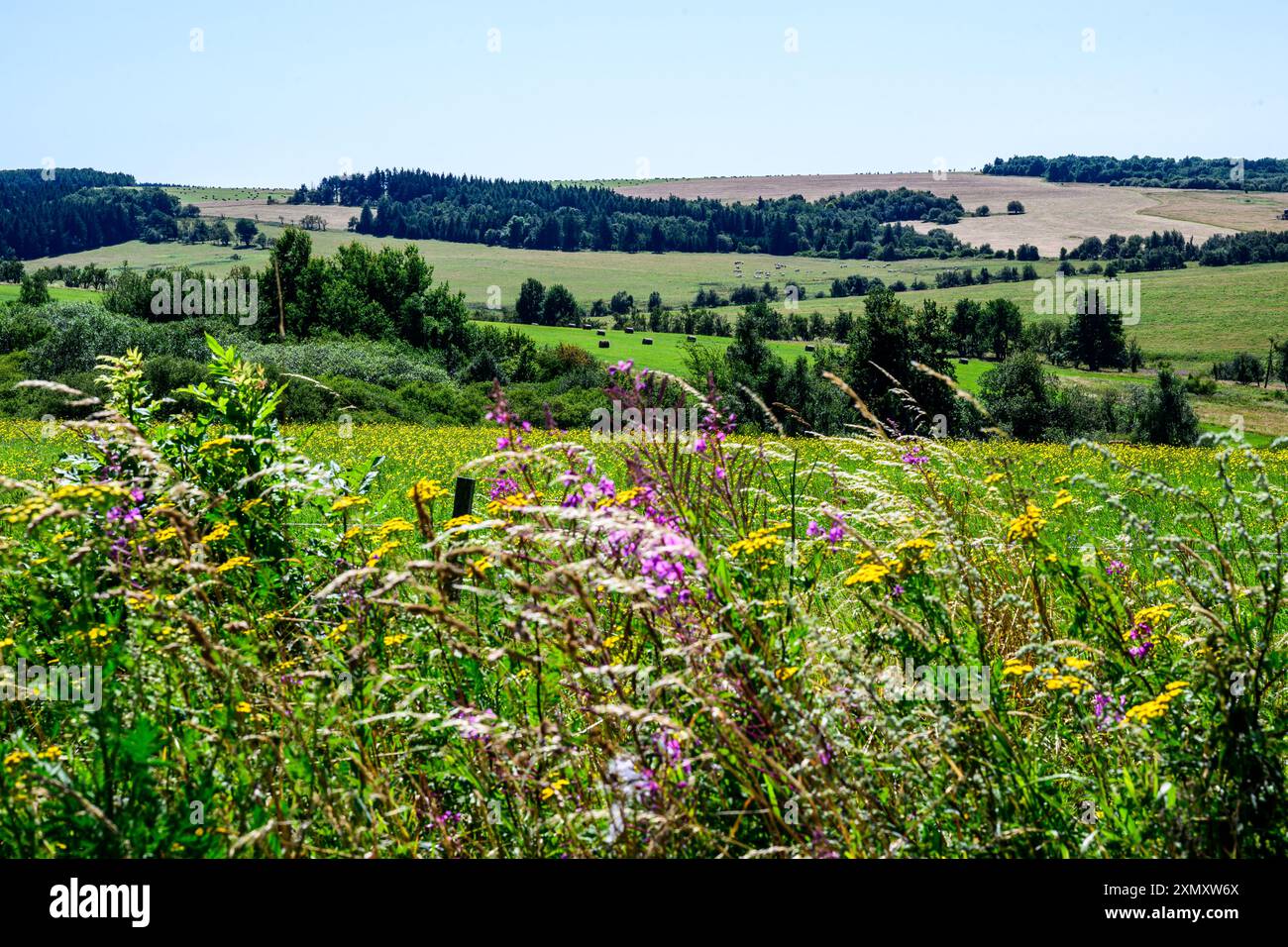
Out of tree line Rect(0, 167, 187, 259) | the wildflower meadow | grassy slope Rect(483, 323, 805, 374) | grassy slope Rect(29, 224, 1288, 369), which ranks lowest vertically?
the wildflower meadow

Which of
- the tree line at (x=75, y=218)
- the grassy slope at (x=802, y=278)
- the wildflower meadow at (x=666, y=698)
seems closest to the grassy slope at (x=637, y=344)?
the grassy slope at (x=802, y=278)

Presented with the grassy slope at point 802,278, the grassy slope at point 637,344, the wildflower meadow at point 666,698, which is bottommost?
the wildflower meadow at point 666,698

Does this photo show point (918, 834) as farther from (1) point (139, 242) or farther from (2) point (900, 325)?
(1) point (139, 242)

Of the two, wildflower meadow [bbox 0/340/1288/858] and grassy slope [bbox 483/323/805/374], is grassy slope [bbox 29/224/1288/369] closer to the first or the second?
grassy slope [bbox 483/323/805/374]

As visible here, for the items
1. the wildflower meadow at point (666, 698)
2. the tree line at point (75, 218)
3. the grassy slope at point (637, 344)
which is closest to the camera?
the wildflower meadow at point (666, 698)

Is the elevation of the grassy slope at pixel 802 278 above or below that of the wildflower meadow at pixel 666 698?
above

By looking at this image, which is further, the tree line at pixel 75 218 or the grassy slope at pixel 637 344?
the tree line at pixel 75 218

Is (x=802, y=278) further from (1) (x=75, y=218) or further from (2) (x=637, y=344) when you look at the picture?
(1) (x=75, y=218)

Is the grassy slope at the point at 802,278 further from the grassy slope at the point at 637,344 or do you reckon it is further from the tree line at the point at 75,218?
the grassy slope at the point at 637,344

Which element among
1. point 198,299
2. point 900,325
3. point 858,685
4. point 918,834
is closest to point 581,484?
point 858,685

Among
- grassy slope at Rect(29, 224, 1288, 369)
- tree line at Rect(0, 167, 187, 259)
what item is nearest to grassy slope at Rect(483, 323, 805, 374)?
grassy slope at Rect(29, 224, 1288, 369)

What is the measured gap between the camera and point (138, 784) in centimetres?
217

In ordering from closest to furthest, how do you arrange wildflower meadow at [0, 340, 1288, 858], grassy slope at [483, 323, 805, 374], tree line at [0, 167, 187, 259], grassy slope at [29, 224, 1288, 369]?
wildflower meadow at [0, 340, 1288, 858] < grassy slope at [483, 323, 805, 374] < grassy slope at [29, 224, 1288, 369] < tree line at [0, 167, 187, 259]
